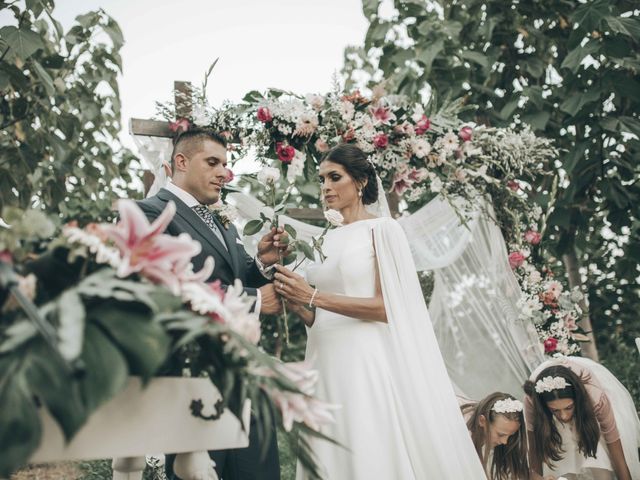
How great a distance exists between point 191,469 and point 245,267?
1902 millimetres

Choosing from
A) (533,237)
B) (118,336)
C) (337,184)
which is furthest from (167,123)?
(118,336)

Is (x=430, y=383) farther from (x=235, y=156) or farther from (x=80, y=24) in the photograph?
(x=80, y=24)

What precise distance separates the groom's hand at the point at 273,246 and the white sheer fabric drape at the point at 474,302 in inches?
73.0

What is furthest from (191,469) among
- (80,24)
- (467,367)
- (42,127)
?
(467,367)

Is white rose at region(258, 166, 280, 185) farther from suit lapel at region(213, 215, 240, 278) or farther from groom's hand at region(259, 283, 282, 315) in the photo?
groom's hand at region(259, 283, 282, 315)

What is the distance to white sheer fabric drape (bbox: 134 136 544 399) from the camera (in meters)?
Result: 4.69

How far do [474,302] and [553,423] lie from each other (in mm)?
1068

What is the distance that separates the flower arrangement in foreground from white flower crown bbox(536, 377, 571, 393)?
10.4 feet

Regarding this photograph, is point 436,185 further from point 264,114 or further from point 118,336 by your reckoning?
point 118,336

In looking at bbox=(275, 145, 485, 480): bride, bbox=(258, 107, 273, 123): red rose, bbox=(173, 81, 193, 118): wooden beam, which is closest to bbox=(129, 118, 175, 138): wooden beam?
bbox=(173, 81, 193, 118): wooden beam

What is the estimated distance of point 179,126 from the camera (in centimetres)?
405

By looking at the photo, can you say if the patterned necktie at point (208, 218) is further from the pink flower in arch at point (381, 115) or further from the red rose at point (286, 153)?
the pink flower in arch at point (381, 115)

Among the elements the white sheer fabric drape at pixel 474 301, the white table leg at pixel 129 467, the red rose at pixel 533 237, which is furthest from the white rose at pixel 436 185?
the white table leg at pixel 129 467

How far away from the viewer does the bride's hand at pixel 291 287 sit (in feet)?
9.96
